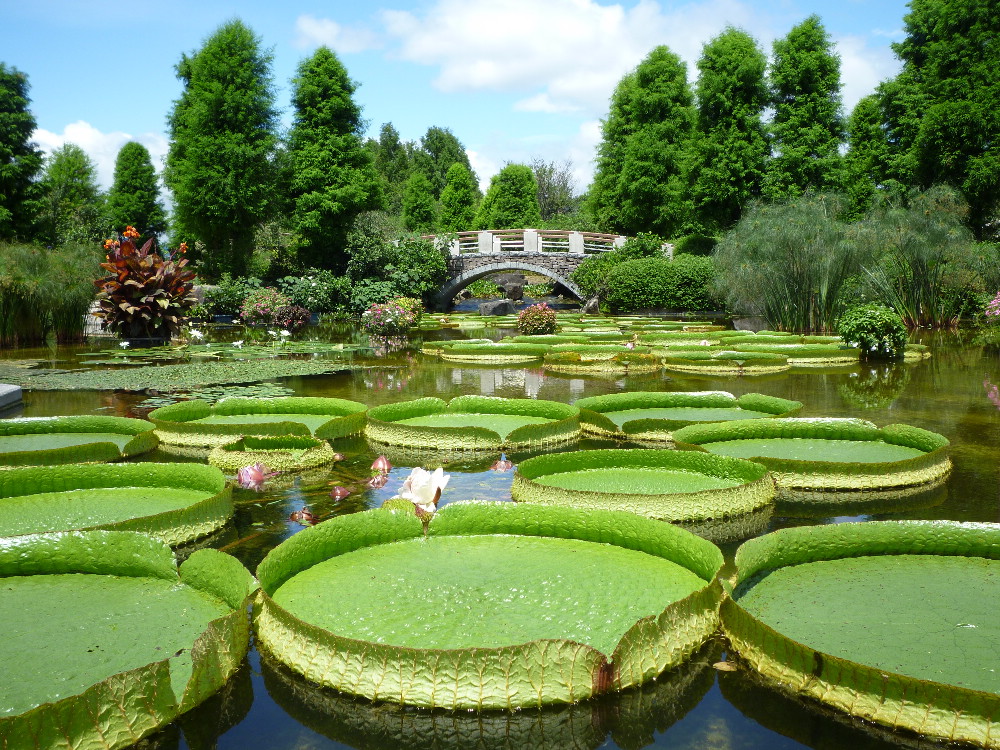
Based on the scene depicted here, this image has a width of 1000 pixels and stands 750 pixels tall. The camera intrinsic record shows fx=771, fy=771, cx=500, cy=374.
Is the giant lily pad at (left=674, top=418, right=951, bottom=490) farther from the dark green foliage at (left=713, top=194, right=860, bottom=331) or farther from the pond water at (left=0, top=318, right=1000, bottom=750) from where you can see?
the dark green foliage at (left=713, top=194, right=860, bottom=331)

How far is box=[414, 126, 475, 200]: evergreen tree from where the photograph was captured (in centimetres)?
6412

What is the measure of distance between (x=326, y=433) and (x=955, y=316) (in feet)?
55.1

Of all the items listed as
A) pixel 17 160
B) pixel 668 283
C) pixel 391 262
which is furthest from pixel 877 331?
pixel 17 160

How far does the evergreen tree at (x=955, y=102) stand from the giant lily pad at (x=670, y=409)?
2088cm

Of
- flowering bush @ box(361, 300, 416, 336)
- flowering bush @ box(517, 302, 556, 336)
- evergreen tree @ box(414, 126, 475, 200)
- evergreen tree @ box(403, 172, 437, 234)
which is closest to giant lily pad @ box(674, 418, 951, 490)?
flowering bush @ box(517, 302, 556, 336)

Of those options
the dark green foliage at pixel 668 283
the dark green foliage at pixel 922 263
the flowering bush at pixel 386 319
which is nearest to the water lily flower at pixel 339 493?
the flowering bush at pixel 386 319

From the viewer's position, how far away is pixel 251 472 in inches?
155

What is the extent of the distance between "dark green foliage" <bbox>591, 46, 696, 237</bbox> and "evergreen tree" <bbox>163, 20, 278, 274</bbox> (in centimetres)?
1656

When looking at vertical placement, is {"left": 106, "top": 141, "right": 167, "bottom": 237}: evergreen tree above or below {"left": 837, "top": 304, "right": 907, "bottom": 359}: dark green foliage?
above

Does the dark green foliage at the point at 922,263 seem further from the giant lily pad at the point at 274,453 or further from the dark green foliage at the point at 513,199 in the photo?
the dark green foliage at the point at 513,199

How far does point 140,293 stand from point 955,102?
23.2 m

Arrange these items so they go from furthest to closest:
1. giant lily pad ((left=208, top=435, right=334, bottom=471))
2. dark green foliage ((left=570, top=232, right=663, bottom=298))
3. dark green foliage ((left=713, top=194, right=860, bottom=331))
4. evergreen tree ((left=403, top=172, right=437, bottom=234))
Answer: evergreen tree ((left=403, top=172, right=437, bottom=234))
dark green foliage ((left=570, top=232, right=663, bottom=298))
dark green foliage ((left=713, top=194, right=860, bottom=331))
giant lily pad ((left=208, top=435, right=334, bottom=471))

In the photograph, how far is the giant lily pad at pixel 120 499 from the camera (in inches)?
135

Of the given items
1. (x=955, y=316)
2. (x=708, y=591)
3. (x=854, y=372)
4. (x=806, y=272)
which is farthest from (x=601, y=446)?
(x=955, y=316)
